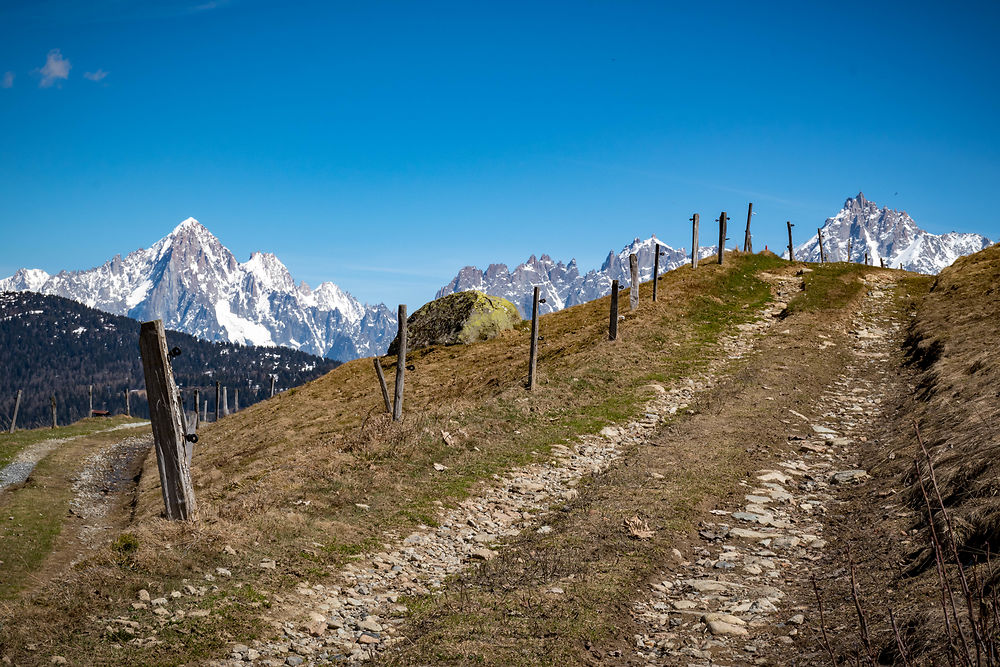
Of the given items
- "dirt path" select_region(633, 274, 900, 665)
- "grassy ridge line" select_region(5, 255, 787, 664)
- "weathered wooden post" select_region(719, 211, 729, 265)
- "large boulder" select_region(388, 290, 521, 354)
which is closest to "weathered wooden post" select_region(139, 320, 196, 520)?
"grassy ridge line" select_region(5, 255, 787, 664)

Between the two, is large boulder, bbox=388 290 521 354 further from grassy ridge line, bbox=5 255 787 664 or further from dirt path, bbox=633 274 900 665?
dirt path, bbox=633 274 900 665

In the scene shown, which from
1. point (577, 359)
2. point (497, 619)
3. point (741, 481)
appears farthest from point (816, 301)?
point (497, 619)

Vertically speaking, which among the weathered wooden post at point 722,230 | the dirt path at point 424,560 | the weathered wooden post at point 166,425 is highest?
the weathered wooden post at point 722,230

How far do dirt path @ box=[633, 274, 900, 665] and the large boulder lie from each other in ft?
103

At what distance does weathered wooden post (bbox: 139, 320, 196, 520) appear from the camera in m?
12.7

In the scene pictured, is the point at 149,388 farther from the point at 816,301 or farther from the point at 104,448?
the point at 104,448

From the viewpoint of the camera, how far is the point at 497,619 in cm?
925

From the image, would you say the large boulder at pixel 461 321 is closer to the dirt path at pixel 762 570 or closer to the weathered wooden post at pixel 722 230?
the weathered wooden post at pixel 722 230

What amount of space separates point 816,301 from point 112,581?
137 feet

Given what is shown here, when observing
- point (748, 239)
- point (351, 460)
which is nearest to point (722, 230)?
point (748, 239)

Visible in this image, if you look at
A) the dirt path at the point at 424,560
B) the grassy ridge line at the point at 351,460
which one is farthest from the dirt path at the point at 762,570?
the grassy ridge line at the point at 351,460

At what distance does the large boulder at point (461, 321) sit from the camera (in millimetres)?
49375

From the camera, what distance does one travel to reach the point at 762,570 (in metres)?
10.9

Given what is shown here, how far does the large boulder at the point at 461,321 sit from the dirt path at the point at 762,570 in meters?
31.5
